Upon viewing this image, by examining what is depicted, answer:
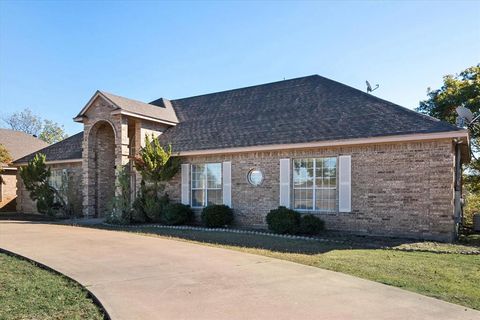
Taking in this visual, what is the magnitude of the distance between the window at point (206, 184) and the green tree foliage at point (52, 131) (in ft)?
155

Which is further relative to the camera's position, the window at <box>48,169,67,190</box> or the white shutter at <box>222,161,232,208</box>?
the window at <box>48,169,67,190</box>

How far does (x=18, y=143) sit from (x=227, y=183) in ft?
74.1

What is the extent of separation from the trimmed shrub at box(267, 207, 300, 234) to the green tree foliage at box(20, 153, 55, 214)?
42.8ft

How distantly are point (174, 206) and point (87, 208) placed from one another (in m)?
6.03

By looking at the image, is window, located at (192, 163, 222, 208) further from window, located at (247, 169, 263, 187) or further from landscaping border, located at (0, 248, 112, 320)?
landscaping border, located at (0, 248, 112, 320)

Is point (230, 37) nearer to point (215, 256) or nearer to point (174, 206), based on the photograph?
point (174, 206)

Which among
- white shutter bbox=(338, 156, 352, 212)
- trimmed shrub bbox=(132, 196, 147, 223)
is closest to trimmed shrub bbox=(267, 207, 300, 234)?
white shutter bbox=(338, 156, 352, 212)

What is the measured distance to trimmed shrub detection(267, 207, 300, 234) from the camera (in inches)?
504

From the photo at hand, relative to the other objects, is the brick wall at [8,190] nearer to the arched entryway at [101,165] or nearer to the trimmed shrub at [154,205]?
the arched entryway at [101,165]

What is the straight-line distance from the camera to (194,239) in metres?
11.3

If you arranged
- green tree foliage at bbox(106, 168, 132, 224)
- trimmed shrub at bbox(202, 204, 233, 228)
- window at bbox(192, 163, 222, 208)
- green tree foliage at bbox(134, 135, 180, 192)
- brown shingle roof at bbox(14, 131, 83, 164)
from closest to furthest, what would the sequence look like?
trimmed shrub at bbox(202, 204, 233, 228)
window at bbox(192, 163, 222, 208)
green tree foliage at bbox(134, 135, 180, 192)
green tree foliage at bbox(106, 168, 132, 224)
brown shingle roof at bbox(14, 131, 83, 164)

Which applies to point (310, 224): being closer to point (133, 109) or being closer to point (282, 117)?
point (282, 117)

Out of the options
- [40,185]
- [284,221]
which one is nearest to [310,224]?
[284,221]

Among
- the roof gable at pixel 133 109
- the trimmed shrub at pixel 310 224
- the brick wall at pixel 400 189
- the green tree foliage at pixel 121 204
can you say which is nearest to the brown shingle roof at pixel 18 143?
the roof gable at pixel 133 109
